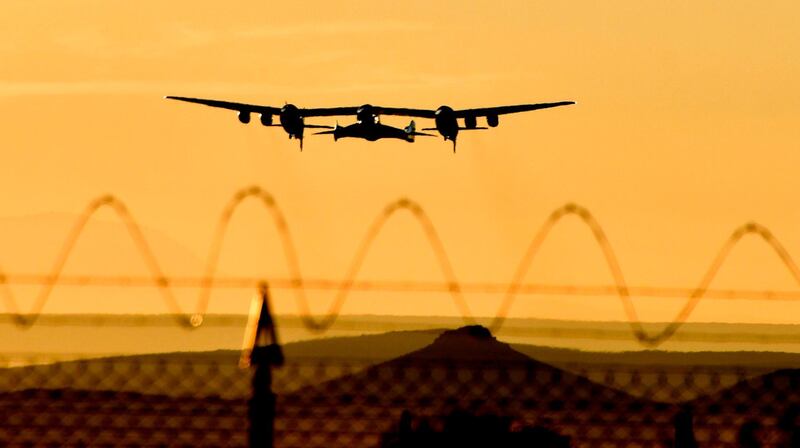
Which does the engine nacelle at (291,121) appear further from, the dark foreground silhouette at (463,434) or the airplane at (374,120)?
the dark foreground silhouette at (463,434)

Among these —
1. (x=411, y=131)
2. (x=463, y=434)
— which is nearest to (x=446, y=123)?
(x=411, y=131)

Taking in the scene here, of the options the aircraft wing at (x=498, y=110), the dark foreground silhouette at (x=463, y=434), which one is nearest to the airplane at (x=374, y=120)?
the aircraft wing at (x=498, y=110)

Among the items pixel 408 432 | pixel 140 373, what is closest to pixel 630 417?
pixel 408 432

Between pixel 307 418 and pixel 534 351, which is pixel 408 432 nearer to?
pixel 307 418

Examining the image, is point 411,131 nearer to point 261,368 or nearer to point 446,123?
point 446,123

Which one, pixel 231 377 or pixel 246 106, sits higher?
pixel 246 106

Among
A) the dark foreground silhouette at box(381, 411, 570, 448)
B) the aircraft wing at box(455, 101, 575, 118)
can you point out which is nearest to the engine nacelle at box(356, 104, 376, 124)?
the aircraft wing at box(455, 101, 575, 118)
